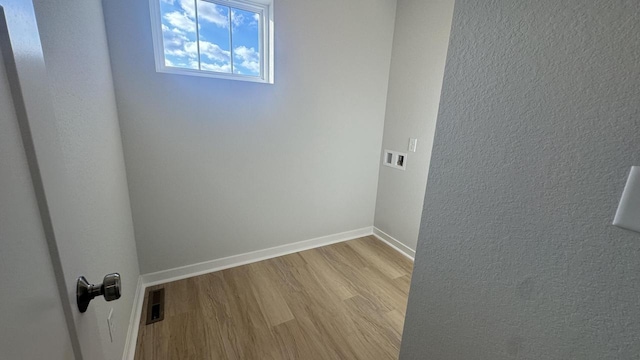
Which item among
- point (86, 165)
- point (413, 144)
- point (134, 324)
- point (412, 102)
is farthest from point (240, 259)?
point (412, 102)

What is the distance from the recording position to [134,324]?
4.90ft

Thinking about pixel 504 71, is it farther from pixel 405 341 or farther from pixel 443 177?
pixel 405 341

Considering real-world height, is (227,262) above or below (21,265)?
below

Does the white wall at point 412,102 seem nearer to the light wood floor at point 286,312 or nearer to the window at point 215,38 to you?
the light wood floor at point 286,312

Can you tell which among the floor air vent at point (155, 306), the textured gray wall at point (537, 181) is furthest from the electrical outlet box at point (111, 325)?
the textured gray wall at point (537, 181)

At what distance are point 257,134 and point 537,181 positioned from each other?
5.96 feet

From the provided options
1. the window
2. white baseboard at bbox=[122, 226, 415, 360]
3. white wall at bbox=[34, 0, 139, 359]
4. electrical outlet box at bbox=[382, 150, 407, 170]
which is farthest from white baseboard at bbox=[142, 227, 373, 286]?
the window

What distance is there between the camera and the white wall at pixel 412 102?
2027 millimetres

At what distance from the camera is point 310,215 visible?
98.1 inches

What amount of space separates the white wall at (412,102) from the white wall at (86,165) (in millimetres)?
2167

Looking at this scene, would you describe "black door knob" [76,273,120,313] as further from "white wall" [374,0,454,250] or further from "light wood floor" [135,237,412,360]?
"white wall" [374,0,454,250]

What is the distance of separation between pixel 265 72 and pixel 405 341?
1999 mm

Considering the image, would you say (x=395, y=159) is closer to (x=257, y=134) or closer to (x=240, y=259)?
(x=257, y=134)

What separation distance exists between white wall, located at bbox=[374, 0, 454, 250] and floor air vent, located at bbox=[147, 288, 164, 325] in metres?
2.12
